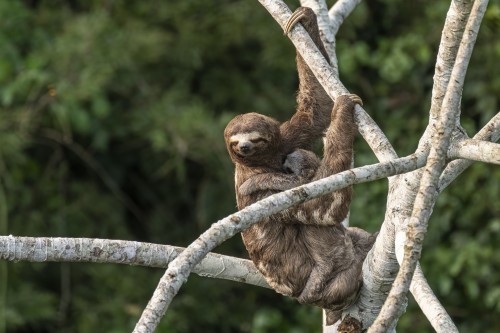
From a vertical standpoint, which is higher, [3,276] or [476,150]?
[3,276]

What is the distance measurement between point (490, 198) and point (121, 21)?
3.57 m

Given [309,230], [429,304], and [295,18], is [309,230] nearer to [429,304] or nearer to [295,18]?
[295,18]

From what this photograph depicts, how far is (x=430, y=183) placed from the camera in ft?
12.8

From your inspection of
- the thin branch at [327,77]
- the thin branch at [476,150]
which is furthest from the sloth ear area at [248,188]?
the thin branch at [476,150]

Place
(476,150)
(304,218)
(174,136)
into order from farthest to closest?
(174,136)
(304,218)
(476,150)

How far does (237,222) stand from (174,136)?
5.35 m

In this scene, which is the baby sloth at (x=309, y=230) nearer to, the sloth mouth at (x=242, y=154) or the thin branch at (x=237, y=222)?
the sloth mouth at (x=242, y=154)

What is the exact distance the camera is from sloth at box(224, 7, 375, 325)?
517 centimetres

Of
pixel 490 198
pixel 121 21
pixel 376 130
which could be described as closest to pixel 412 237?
pixel 376 130

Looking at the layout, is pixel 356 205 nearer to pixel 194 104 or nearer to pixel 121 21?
pixel 194 104

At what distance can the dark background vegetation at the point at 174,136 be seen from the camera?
29.1 ft

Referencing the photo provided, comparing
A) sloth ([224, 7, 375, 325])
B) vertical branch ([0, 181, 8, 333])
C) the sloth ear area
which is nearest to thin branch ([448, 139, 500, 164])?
sloth ([224, 7, 375, 325])

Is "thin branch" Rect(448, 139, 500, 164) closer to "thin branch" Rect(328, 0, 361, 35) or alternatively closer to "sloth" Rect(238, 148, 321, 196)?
"sloth" Rect(238, 148, 321, 196)

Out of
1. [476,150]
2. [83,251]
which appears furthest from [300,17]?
[83,251]
